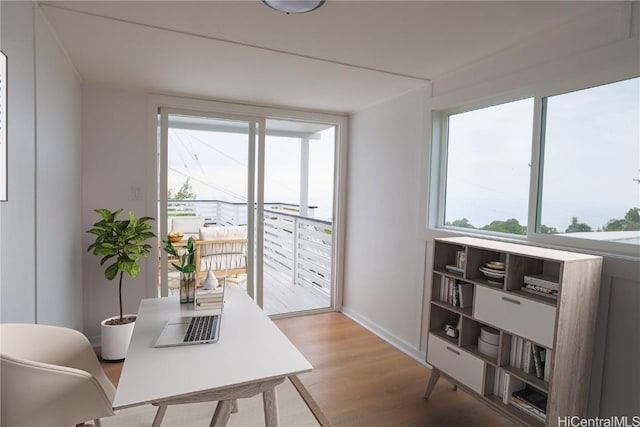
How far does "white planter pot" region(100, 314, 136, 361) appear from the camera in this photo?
9.37 ft

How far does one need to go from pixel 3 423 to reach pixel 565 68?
2.91 metres

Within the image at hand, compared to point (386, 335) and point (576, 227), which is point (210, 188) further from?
point (576, 227)

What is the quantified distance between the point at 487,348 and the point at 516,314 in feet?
1.27

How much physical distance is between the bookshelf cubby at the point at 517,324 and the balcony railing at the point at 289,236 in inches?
80.6

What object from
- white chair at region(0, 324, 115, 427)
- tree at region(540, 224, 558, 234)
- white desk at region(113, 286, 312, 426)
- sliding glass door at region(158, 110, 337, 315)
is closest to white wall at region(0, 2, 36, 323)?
white chair at region(0, 324, 115, 427)

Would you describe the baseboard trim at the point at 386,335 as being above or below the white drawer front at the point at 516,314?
below

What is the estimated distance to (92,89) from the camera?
3102 mm

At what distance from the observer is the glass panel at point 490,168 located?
7.70 ft

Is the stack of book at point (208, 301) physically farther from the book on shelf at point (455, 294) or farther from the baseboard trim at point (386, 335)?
the baseboard trim at point (386, 335)

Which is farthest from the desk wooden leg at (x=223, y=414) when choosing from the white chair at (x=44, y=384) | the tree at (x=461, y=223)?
the tree at (x=461, y=223)

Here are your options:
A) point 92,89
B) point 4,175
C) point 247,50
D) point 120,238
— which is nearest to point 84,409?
point 4,175

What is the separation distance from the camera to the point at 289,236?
562 cm

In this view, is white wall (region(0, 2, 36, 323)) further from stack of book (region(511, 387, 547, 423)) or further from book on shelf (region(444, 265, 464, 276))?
stack of book (region(511, 387, 547, 423))

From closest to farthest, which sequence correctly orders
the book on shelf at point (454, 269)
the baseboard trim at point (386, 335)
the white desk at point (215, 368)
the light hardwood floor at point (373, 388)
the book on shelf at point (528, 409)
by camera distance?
the white desk at point (215, 368) < the book on shelf at point (528, 409) < the light hardwood floor at point (373, 388) < the book on shelf at point (454, 269) < the baseboard trim at point (386, 335)
